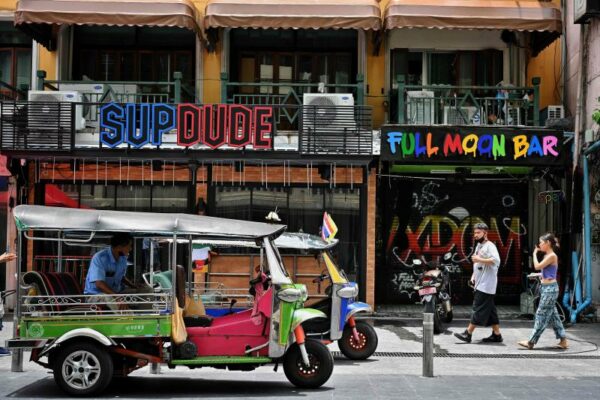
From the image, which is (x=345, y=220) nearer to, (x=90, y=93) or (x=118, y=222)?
(x=90, y=93)

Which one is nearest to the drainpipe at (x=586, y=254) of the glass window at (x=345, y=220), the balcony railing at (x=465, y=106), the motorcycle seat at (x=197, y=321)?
the balcony railing at (x=465, y=106)

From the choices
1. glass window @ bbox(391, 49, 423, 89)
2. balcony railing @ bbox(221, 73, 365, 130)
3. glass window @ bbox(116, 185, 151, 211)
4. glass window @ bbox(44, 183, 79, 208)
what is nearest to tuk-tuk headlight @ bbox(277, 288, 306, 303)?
balcony railing @ bbox(221, 73, 365, 130)

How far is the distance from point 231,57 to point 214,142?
3324 millimetres

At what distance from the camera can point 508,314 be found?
17.9 m

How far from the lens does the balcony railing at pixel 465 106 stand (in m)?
17.5

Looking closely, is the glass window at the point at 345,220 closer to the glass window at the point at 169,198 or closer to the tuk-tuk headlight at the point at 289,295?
the glass window at the point at 169,198

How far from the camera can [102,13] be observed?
1711 centimetres

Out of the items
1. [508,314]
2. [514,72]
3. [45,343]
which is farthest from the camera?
[514,72]

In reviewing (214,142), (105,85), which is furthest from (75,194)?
(214,142)

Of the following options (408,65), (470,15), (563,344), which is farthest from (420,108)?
(563,344)

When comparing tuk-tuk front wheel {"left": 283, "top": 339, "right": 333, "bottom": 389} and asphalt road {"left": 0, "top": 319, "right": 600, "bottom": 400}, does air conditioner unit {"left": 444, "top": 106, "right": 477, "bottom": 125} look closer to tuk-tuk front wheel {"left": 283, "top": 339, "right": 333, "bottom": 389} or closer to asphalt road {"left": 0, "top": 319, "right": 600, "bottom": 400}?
asphalt road {"left": 0, "top": 319, "right": 600, "bottom": 400}

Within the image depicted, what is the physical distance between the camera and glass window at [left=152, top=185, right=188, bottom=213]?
18.3 meters

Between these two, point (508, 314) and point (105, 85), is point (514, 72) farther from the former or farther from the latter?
point (105, 85)

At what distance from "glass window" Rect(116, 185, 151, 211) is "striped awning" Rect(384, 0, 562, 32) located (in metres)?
6.10
